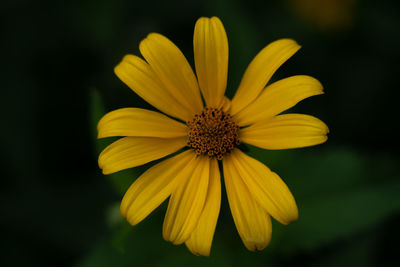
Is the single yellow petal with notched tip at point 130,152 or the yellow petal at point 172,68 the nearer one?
the single yellow petal with notched tip at point 130,152

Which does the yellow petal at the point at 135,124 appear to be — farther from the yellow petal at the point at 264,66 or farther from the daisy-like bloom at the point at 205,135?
the yellow petal at the point at 264,66

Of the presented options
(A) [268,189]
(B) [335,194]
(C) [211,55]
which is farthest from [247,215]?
(B) [335,194]

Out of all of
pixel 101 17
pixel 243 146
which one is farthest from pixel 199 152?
pixel 101 17

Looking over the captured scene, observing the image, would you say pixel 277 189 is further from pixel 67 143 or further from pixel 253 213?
pixel 67 143

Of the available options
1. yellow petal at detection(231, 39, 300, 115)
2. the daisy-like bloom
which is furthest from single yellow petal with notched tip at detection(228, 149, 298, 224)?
yellow petal at detection(231, 39, 300, 115)

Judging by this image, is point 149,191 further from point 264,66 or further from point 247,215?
point 264,66

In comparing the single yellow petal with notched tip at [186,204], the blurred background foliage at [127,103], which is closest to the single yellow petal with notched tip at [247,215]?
the single yellow petal with notched tip at [186,204]
